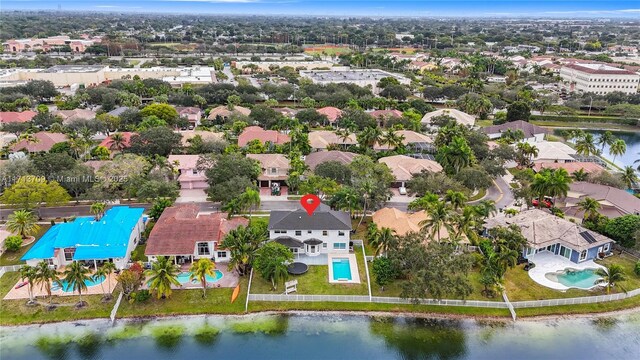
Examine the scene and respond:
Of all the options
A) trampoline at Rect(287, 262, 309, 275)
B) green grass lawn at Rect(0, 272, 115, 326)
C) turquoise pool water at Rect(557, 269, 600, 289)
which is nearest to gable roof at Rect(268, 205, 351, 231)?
trampoline at Rect(287, 262, 309, 275)

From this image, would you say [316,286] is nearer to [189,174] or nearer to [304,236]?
[304,236]

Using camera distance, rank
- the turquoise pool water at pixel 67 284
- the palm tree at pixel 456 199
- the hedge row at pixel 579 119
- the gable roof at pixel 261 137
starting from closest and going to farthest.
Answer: the turquoise pool water at pixel 67 284 → the palm tree at pixel 456 199 → the gable roof at pixel 261 137 → the hedge row at pixel 579 119

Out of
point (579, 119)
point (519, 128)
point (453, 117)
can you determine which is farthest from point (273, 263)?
point (579, 119)

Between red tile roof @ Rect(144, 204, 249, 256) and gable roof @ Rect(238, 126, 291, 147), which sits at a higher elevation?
gable roof @ Rect(238, 126, 291, 147)

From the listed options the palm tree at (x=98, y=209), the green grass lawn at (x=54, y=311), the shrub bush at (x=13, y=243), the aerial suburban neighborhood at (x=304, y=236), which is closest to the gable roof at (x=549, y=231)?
the aerial suburban neighborhood at (x=304, y=236)

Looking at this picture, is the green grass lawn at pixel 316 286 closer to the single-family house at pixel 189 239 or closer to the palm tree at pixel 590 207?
the single-family house at pixel 189 239

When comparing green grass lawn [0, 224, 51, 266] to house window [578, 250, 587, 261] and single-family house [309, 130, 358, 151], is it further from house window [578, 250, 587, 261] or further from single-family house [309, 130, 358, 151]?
house window [578, 250, 587, 261]
